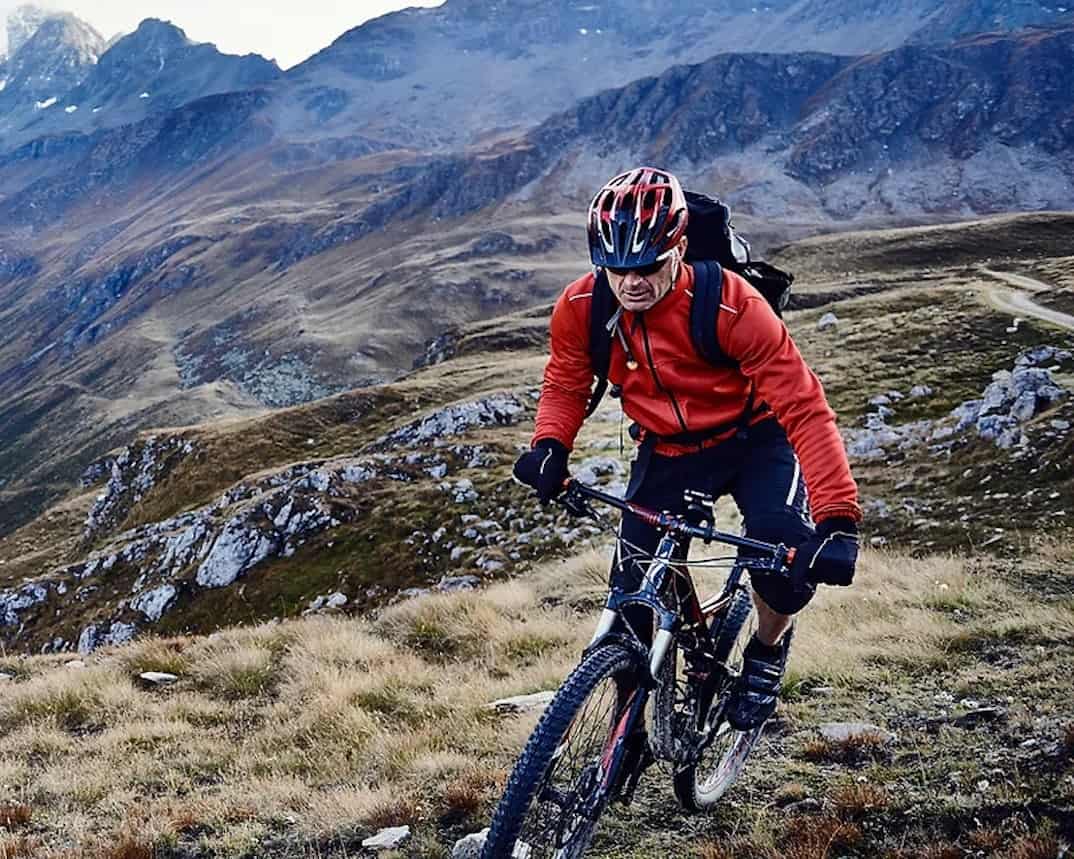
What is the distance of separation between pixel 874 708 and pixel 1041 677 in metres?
1.55

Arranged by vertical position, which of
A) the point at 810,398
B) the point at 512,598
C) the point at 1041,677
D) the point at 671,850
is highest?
the point at 810,398

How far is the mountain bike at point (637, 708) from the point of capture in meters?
4.23

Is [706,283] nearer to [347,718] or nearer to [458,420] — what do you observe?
[347,718]

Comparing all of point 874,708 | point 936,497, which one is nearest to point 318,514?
point 936,497

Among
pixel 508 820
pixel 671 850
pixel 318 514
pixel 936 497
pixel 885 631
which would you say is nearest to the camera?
pixel 508 820

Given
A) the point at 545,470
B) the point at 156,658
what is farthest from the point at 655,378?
the point at 156,658

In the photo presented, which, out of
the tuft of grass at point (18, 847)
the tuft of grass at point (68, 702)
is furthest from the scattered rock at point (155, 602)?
the tuft of grass at point (18, 847)

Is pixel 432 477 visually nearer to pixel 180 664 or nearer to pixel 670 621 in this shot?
pixel 180 664

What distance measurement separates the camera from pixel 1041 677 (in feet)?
23.9

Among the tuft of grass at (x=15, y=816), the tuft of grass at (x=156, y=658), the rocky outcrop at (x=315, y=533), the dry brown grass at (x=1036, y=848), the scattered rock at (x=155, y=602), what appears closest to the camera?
the dry brown grass at (x=1036, y=848)

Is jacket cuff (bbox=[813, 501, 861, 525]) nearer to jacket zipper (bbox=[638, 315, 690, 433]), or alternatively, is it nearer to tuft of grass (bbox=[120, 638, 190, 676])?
jacket zipper (bbox=[638, 315, 690, 433])

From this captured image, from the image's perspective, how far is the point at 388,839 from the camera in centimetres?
587

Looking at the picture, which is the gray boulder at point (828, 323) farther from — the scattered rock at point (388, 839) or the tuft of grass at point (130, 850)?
the tuft of grass at point (130, 850)

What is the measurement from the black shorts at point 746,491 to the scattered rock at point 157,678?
791 cm
